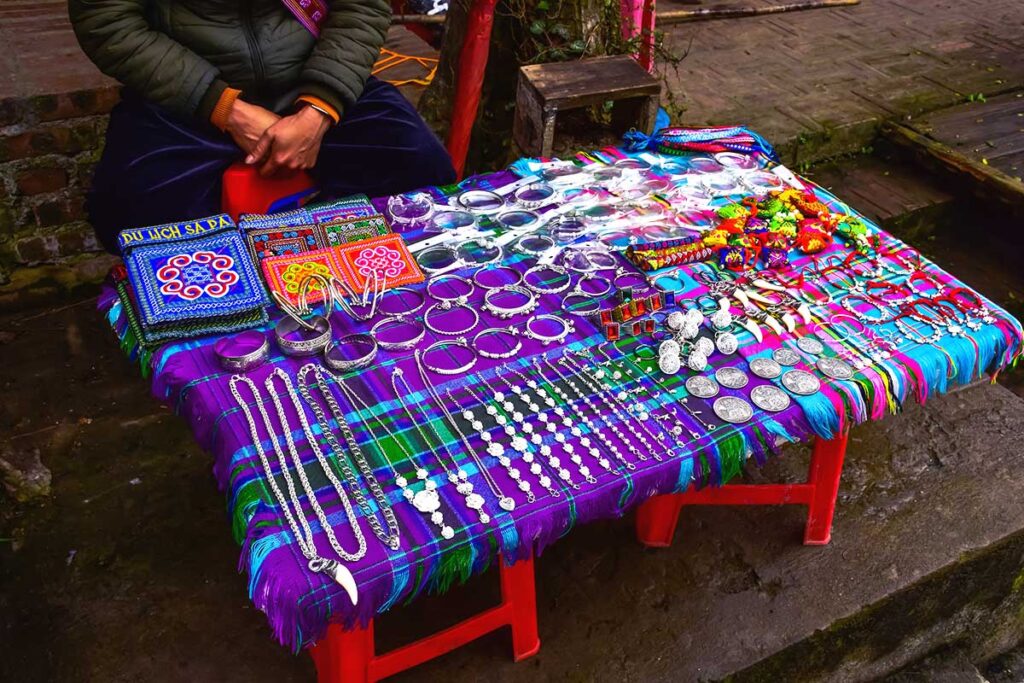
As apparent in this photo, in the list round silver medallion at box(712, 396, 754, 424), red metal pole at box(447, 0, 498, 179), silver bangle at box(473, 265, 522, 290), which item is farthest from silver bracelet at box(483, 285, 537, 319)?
red metal pole at box(447, 0, 498, 179)

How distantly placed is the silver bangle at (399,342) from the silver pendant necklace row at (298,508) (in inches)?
11.1

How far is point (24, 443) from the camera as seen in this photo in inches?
107

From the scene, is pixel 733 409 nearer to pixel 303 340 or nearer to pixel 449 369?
pixel 449 369

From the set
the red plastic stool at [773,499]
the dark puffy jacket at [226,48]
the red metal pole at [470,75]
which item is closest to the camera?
the red plastic stool at [773,499]

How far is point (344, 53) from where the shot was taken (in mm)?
2596

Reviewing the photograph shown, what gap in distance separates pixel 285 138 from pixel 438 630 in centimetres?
142

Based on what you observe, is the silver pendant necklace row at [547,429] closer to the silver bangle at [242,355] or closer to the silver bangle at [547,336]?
the silver bangle at [547,336]

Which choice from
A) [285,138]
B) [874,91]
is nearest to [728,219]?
[285,138]

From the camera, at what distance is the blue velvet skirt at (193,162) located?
2467 mm

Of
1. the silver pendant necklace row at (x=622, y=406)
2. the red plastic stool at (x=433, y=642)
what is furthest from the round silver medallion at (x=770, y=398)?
the red plastic stool at (x=433, y=642)

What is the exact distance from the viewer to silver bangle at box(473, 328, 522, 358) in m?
1.94

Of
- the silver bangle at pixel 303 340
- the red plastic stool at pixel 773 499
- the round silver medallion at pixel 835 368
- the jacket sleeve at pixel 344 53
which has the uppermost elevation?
the jacket sleeve at pixel 344 53

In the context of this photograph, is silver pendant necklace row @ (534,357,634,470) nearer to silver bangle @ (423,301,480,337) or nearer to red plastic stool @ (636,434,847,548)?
silver bangle @ (423,301,480,337)

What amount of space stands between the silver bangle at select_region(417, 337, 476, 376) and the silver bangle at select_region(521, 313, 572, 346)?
0.47 feet
